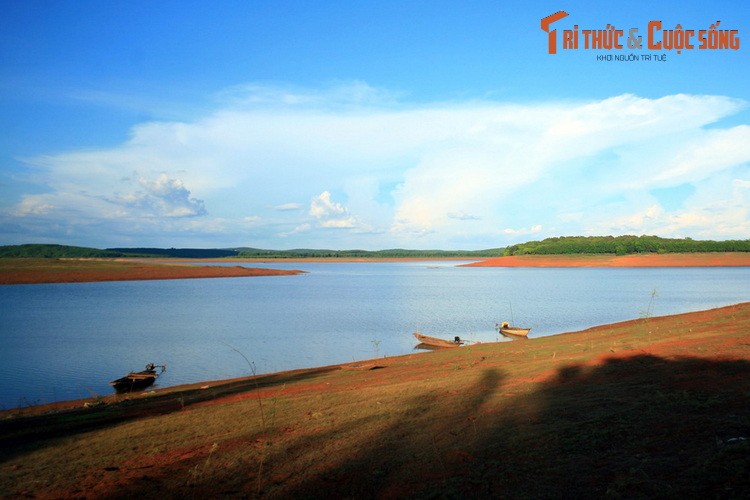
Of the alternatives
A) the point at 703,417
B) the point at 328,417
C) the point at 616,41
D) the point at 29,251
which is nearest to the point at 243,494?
the point at 328,417

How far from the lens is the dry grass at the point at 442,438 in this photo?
6.03 metres

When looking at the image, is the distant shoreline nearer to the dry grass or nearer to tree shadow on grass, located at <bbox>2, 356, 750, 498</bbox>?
the dry grass

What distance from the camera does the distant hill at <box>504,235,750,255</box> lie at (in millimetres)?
114188

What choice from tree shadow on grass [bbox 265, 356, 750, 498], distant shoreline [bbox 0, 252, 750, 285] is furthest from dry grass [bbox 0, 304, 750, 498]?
distant shoreline [bbox 0, 252, 750, 285]

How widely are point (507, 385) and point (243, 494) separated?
609 centimetres

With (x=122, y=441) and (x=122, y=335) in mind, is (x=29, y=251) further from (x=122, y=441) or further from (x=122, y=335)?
(x=122, y=441)

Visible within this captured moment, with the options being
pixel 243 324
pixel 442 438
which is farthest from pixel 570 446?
pixel 243 324

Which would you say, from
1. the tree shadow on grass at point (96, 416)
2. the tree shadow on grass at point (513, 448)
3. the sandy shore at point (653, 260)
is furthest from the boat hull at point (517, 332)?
the sandy shore at point (653, 260)

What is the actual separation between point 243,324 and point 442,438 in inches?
1043

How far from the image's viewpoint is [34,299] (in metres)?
48.6

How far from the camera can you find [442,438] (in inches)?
308

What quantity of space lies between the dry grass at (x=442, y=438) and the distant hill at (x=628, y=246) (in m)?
115

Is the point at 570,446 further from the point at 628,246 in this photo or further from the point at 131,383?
the point at 628,246

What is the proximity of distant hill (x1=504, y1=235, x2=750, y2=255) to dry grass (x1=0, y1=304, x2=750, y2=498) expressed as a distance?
378 feet
